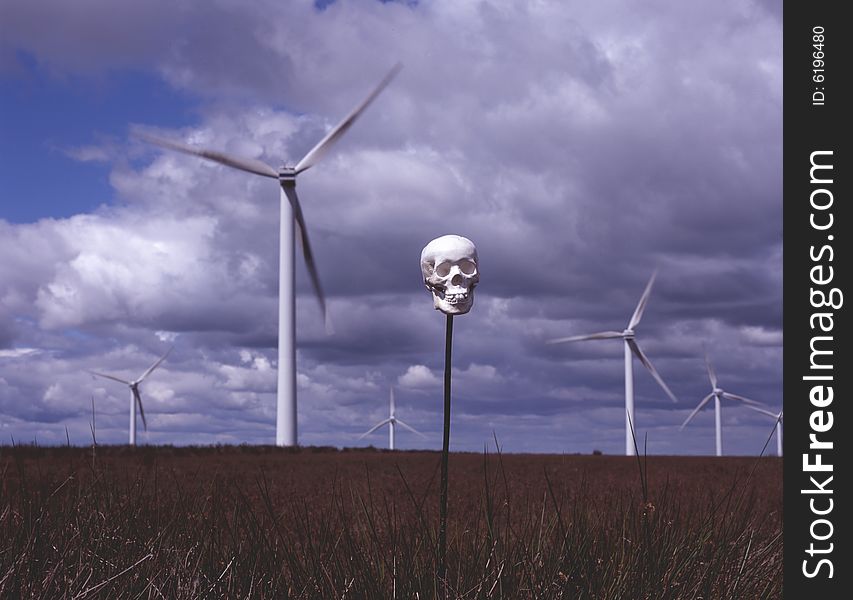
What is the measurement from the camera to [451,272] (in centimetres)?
798

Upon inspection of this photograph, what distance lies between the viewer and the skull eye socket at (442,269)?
26.3ft

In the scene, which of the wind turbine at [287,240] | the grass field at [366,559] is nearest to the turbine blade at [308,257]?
the wind turbine at [287,240]

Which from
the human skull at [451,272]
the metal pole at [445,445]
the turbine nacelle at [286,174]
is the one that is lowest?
the metal pole at [445,445]

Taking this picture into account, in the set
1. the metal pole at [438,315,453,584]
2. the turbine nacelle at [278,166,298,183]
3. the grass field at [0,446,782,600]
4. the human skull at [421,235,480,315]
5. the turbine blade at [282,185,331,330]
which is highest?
the turbine nacelle at [278,166,298,183]

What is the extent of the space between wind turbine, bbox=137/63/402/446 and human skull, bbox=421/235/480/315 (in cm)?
3169

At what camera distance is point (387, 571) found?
8.38 m

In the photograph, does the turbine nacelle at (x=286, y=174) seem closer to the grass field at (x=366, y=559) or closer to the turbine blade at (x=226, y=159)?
the turbine blade at (x=226, y=159)
